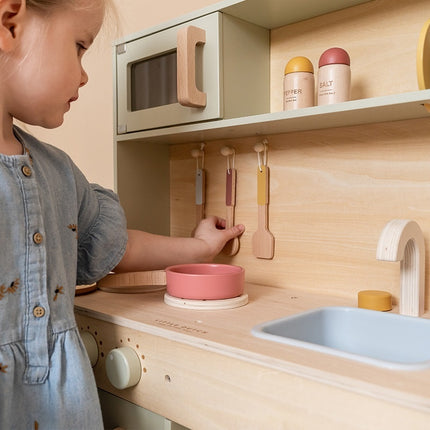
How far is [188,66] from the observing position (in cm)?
100

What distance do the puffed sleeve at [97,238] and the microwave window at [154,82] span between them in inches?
11.7

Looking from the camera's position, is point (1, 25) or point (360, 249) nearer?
point (1, 25)

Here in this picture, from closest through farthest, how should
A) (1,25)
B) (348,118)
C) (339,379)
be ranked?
(339,379), (1,25), (348,118)

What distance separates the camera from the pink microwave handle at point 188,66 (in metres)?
1.00

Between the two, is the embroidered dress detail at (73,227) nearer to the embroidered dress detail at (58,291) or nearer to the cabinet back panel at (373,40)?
the embroidered dress detail at (58,291)

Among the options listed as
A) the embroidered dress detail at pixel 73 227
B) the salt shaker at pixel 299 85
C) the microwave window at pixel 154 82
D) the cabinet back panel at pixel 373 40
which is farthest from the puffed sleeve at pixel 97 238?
the cabinet back panel at pixel 373 40

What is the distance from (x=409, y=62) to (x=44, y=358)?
804 mm

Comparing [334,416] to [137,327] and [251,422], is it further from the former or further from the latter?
[137,327]

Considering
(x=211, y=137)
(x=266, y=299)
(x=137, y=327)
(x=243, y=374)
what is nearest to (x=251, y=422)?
(x=243, y=374)

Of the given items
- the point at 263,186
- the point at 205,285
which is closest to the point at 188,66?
the point at 263,186

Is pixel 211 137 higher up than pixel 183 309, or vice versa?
pixel 211 137

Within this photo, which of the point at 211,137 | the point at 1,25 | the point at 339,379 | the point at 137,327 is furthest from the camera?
the point at 211,137

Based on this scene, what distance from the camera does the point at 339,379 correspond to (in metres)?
0.57

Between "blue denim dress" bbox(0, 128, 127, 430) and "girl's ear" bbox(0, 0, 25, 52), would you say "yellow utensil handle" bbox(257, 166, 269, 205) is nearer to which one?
"blue denim dress" bbox(0, 128, 127, 430)
